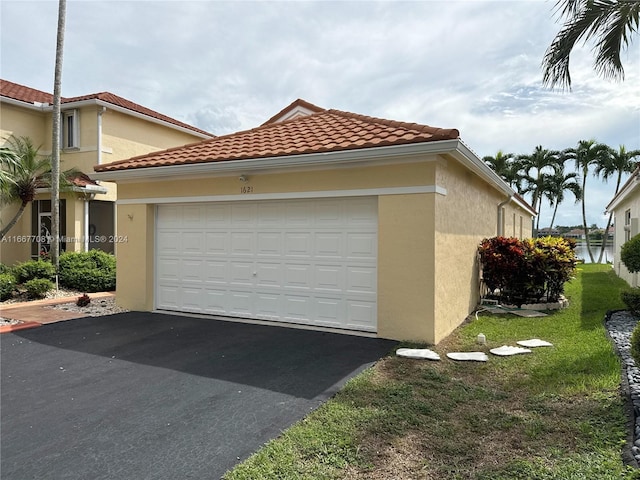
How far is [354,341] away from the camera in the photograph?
718 centimetres

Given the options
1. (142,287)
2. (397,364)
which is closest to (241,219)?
(142,287)

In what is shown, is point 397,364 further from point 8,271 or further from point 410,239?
point 8,271

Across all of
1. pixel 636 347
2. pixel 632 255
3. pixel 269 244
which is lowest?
pixel 636 347

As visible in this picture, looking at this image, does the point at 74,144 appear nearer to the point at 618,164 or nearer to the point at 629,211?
the point at 629,211

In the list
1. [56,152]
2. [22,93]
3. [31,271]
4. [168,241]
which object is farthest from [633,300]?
[22,93]

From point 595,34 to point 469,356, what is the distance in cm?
701

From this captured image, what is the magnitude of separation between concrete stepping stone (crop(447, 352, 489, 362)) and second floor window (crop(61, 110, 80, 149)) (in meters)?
17.2

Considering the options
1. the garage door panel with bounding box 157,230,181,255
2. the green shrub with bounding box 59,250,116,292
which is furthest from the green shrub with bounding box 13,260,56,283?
the garage door panel with bounding box 157,230,181,255

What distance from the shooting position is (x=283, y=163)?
7793 mm

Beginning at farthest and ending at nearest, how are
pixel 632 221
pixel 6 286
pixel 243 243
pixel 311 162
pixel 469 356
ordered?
1. pixel 632 221
2. pixel 6 286
3. pixel 243 243
4. pixel 311 162
5. pixel 469 356

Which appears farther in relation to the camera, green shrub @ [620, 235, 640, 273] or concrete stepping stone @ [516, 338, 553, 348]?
green shrub @ [620, 235, 640, 273]

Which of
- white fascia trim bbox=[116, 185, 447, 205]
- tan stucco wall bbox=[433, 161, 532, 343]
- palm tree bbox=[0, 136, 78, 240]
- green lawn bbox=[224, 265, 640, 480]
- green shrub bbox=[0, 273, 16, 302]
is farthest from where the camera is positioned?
palm tree bbox=[0, 136, 78, 240]

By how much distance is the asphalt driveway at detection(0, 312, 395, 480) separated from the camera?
11.2 feet

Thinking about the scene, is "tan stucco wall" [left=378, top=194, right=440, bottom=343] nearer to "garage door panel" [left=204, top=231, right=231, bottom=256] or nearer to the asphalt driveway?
the asphalt driveway
